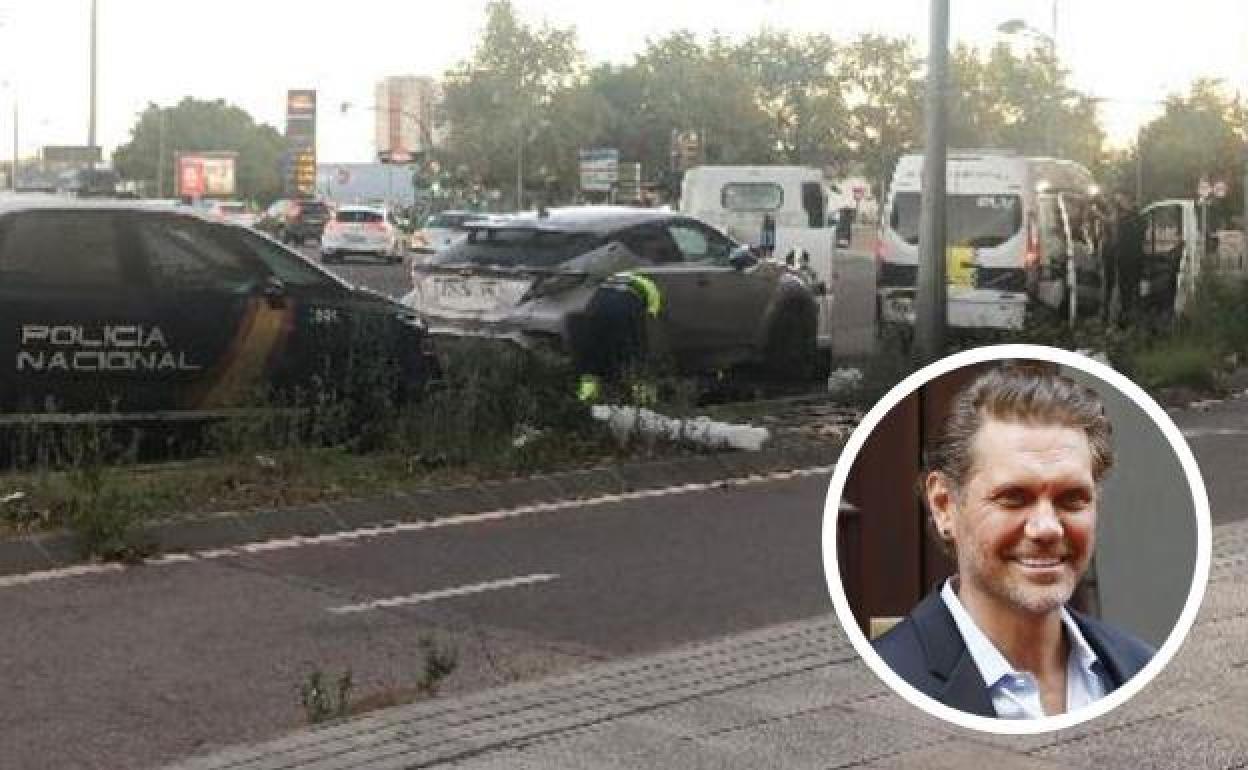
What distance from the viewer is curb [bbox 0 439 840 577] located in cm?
813

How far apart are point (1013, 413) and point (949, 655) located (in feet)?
0.64

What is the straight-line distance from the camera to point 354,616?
7176 mm

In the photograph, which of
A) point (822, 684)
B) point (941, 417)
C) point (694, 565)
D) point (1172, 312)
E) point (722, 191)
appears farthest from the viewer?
point (722, 191)

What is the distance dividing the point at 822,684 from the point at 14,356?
→ 561 centimetres

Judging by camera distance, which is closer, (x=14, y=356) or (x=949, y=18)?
(x=14, y=356)

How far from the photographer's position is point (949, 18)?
1426 cm

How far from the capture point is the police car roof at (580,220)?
13.9 meters

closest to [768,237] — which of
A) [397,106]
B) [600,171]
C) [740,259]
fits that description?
[740,259]

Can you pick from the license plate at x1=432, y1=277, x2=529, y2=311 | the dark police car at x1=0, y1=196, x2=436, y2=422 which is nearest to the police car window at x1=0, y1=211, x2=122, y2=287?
the dark police car at x1=0, y1=196, x2=436, y2=422

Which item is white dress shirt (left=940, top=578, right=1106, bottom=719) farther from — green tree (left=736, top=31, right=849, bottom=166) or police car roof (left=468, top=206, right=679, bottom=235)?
green tree (left=736, top=31, right=849, bottom=166)

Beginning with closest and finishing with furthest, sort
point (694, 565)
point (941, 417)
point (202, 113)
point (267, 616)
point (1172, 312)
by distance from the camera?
point (941, 417) → point (267, 616) → point (694, 565) → point (1172, 312) → point (202, 113)

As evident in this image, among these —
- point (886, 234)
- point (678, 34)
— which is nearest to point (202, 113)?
point (678, 34)

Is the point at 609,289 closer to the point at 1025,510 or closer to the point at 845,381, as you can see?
the point at 845,381

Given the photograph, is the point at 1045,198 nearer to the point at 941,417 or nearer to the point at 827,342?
the point at 827,342
